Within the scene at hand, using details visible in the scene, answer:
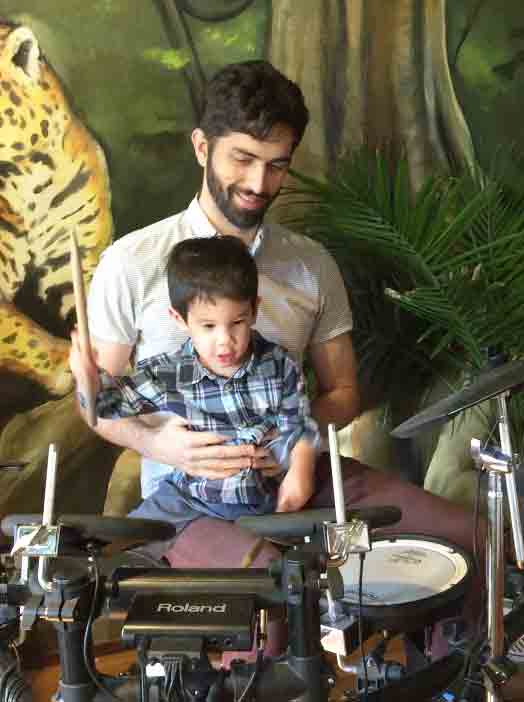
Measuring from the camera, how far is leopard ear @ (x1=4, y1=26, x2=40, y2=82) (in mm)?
1946

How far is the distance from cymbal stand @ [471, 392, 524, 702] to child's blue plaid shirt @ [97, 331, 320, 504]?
37 centimetres

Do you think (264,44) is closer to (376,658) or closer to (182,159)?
(182,159)

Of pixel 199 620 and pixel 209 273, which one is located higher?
pixel 209 273

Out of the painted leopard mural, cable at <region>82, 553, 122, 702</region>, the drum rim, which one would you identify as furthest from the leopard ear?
the drum rim

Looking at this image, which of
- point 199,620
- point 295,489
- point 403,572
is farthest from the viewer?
point 295,489

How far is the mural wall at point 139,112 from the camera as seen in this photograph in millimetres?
1988

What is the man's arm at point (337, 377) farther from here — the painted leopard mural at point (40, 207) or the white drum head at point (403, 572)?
the painted leopard mural at point (40, 207)

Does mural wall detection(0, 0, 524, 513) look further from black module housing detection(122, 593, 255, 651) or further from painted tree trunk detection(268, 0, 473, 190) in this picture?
black module housing detection(122, 593, 255, 651)

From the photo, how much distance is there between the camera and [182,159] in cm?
210

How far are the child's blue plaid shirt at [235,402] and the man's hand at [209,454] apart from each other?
0.6 inches

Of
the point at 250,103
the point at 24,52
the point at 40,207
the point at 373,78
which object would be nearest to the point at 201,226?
the point at 250,103

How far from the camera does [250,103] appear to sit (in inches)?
64.3

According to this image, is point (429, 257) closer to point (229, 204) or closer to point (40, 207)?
point (229, 204)

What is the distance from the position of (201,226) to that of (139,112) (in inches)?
18.9
